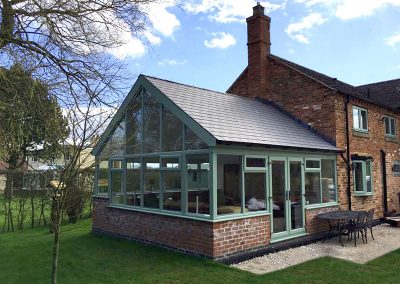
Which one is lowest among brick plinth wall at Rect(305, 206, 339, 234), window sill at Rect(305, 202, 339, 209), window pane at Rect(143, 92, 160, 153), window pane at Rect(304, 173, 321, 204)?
brick plinth wall at Rect(305, 206, 339, 234)

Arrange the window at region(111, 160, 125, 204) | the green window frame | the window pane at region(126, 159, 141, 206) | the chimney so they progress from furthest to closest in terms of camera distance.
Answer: the chimney → the window at region(111, 160, 125, 204) → the window pane at region(126, 159, 141, 206) → the green window frame

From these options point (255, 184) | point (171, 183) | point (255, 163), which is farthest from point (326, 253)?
point (171, 183)

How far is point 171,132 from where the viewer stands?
1004 centimetres

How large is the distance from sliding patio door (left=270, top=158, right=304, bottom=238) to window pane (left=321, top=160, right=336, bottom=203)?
1.39 meters

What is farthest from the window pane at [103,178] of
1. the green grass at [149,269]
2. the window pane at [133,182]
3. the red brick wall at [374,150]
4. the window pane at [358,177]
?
the window pane at [358,177]

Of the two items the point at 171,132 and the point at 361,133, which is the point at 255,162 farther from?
the point at 361,133

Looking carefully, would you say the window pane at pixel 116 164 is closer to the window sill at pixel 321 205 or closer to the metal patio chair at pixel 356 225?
the window sill at pixel 321 205

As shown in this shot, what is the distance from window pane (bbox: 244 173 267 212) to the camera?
31.0 ft

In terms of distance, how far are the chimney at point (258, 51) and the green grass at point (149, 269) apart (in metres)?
8.51

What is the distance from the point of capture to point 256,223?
9477mm

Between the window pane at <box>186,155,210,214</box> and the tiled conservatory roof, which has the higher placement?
the tiled conservatory roof

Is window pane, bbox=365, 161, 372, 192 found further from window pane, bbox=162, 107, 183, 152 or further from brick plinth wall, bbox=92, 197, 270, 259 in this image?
window pane, bbox=162, 107, 183, 152

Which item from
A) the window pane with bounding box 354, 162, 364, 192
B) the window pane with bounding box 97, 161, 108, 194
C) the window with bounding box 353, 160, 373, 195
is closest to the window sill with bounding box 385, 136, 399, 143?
the window with bounding box 353, 160, 373, 195

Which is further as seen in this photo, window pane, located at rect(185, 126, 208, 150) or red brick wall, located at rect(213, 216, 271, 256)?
window pane, located at rect(185, 126, 208, 150)
